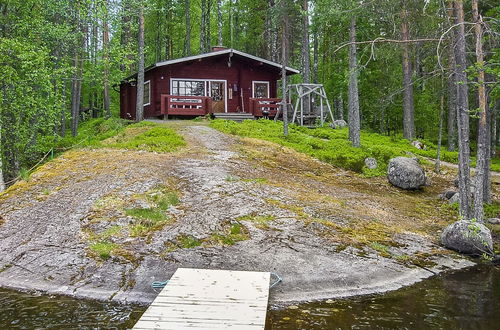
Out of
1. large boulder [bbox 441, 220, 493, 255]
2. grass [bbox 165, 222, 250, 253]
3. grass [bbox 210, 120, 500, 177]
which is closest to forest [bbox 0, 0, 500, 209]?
grass [bbox 210, 120, 500, 177]

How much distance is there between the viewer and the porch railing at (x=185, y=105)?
24875mm

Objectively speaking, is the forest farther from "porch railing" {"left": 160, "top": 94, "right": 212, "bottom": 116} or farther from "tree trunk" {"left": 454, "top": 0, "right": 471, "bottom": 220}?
"porch railing" {"left": 160, "top": 94, "right": 212, "bottom": 116}

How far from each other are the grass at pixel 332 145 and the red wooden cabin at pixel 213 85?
378 cm

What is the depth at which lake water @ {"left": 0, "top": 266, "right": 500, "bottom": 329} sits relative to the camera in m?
5.70

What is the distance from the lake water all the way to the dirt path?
0.37 meters

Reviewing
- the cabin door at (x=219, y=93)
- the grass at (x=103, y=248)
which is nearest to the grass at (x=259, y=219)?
the grass at (x=103, y=248)

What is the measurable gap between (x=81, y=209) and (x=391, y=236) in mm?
7166

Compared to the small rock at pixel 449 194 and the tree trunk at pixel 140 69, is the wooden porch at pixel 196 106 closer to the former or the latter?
the tree trunk at pixel 140 69

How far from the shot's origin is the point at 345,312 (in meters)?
6.14

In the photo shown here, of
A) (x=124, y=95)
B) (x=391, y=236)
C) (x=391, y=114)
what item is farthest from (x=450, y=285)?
(x=124, y=95)

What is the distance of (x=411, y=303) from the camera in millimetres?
Result: 6477

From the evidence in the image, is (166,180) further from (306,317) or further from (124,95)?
(124,95)

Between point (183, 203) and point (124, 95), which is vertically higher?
point (124, 95)

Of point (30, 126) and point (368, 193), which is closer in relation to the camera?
point (368, 193)
